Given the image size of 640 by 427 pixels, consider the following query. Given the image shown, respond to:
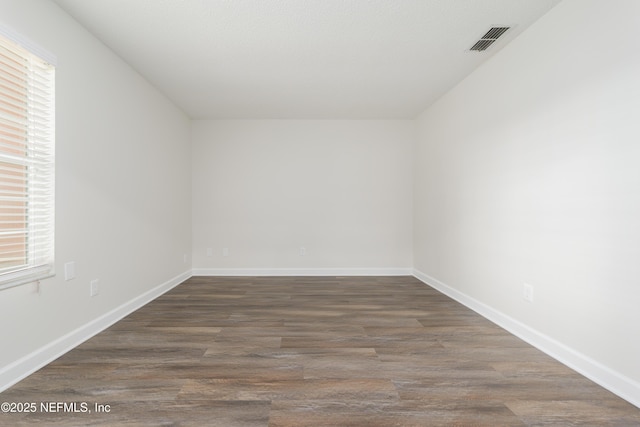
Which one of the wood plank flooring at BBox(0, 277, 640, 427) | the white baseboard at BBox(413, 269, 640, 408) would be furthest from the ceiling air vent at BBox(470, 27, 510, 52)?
the wood plank flooring at BBox(0, 277, 640, 427)

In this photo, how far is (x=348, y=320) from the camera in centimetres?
329

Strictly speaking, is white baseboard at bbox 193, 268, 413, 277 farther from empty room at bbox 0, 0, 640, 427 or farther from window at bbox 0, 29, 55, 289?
window at bbox 0, 29, 55, 289

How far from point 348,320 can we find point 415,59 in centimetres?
270

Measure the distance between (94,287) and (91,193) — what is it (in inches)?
32.0

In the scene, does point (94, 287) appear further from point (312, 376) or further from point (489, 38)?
point (489, 38)

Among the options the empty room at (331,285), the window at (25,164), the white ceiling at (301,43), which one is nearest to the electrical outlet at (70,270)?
the empty room at (331,285)

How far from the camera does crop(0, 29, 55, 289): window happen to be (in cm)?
205

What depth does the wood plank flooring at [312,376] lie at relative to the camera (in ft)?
5.65

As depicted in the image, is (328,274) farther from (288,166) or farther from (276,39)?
(276,39)

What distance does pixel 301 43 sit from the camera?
9.93ft

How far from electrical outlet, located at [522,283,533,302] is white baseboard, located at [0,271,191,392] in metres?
3.65

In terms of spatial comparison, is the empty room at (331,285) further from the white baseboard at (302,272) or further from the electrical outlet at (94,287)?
the white baseboard at (302,272)

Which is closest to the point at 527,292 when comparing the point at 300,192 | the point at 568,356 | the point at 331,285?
the point at 568,356

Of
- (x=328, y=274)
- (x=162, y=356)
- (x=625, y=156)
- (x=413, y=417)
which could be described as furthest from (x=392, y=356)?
(x=328, y=274)
